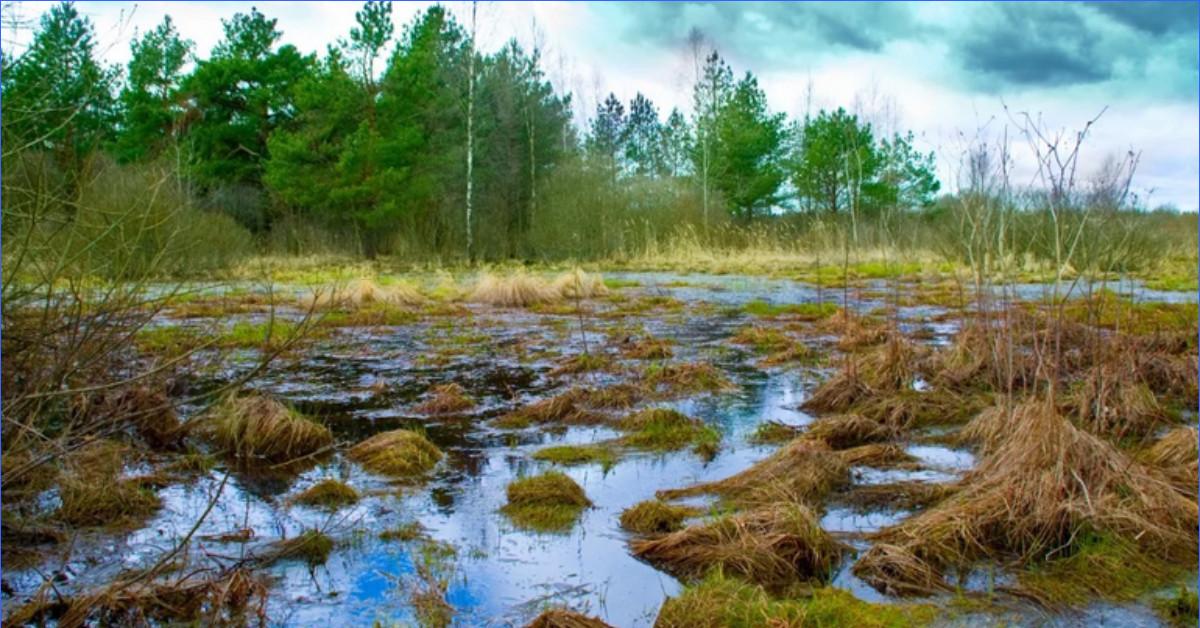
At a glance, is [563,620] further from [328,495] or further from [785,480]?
[328,495]

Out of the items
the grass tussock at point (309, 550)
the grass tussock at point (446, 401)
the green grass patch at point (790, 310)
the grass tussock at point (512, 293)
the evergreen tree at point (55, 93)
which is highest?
the evergreen tree at point (55, 93)

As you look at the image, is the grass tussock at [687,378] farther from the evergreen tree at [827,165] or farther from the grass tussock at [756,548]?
the evergreen tree at [827,165]

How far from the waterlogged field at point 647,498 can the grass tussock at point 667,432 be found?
0.02 m

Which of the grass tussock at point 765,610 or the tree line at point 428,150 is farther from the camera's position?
the tree line at point 428,150

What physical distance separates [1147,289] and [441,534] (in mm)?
16712

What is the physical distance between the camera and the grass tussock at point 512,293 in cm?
1733

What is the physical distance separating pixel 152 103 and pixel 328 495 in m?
35.9

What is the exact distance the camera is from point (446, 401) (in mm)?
8039

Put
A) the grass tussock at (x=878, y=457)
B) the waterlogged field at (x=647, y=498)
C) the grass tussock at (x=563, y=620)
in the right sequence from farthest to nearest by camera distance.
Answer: the grass tussock at (x=878, y=457)
the waterlogged field at (x=647, y=498)
the grass tussock at (x=563, y=620)

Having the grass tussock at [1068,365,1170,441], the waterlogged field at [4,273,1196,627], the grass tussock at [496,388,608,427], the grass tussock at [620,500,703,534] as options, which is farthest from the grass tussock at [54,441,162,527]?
the grass tussock at [1068,365,1170,441]

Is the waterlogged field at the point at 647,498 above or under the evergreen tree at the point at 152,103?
under

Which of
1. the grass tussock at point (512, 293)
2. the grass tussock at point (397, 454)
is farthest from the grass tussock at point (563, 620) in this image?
the grass tussock at point (512, 293)

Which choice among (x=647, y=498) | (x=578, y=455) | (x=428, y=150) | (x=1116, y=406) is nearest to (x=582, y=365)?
(x=578, y=455)

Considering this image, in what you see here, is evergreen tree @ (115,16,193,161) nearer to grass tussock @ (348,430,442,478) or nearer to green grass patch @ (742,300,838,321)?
green grass patch @ (742,300,838,321)
